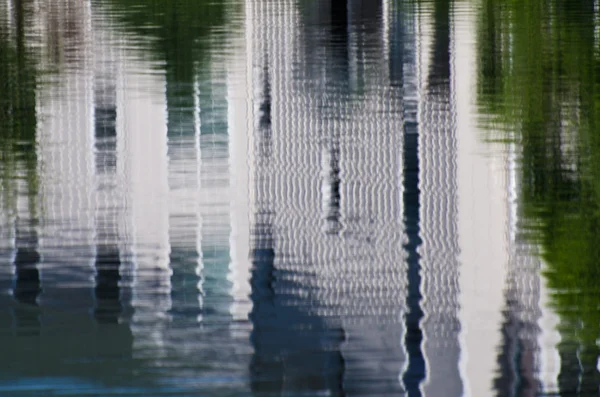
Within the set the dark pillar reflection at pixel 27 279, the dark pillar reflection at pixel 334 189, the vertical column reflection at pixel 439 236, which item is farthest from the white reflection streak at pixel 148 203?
the vertical column reflection at pixel 439 236

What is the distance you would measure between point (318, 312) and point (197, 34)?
1662cm

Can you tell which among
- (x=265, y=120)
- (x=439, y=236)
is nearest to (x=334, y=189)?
(x=439, y=236)

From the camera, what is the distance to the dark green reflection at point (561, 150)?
19.3 feet

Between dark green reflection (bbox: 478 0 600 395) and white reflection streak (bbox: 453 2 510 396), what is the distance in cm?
18

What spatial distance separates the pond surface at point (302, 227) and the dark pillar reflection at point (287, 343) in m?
0.01

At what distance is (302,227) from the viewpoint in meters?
7.93

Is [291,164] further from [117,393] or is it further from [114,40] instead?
[114,40]

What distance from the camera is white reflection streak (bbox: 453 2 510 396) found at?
17.4 feet

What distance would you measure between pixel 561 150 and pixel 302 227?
2672 millimetres

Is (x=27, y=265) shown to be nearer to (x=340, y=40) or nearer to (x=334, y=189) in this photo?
(x=334, y=189)

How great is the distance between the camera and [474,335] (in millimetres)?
5656

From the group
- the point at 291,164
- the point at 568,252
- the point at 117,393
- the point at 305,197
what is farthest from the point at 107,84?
the point at 117,393

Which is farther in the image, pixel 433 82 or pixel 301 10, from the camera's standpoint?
pixel 301 10

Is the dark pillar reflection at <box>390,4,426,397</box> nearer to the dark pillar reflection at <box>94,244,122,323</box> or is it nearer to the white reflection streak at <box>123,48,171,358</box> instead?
the white reflection streak at <box>123,48,171,358</box>
